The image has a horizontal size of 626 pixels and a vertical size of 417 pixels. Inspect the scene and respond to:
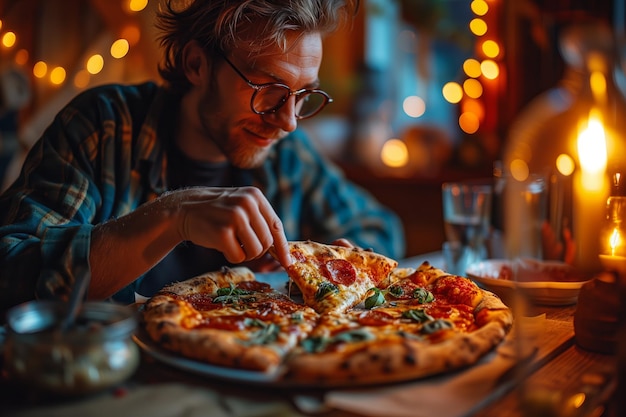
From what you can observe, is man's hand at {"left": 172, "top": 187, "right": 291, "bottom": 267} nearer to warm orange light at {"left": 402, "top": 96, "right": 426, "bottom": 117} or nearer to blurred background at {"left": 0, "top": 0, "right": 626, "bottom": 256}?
blurred background at {"left": 0, "top": 0, "right": 626, "bottom": 256}

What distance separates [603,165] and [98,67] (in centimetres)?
311

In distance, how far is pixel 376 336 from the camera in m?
1.37

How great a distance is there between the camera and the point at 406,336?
1.37 meters

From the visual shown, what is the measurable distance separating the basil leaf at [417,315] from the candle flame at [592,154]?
676 mm

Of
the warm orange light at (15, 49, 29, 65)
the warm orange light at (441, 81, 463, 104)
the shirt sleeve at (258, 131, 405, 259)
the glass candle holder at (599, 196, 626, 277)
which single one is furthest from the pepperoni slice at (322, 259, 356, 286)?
the warm orange light at (15, 49, 29, 65)

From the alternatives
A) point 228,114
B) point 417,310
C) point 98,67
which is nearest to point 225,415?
point 417,310

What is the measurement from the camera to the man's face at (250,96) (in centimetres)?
198

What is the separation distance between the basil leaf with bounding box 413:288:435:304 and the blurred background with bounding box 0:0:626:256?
7.13 feet

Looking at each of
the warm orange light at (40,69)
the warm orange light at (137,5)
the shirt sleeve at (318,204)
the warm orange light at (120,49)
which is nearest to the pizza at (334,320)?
the shirt sleeve at (318,204)

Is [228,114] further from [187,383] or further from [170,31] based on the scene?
[187,383]

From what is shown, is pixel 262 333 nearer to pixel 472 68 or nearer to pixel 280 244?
pixel 280 244

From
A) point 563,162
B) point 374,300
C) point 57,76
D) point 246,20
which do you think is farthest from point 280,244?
point 57,76

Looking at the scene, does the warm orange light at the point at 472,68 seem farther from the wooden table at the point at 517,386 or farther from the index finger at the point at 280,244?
the wooden table at the point at 517,386

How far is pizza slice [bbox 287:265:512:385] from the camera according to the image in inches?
46.9
